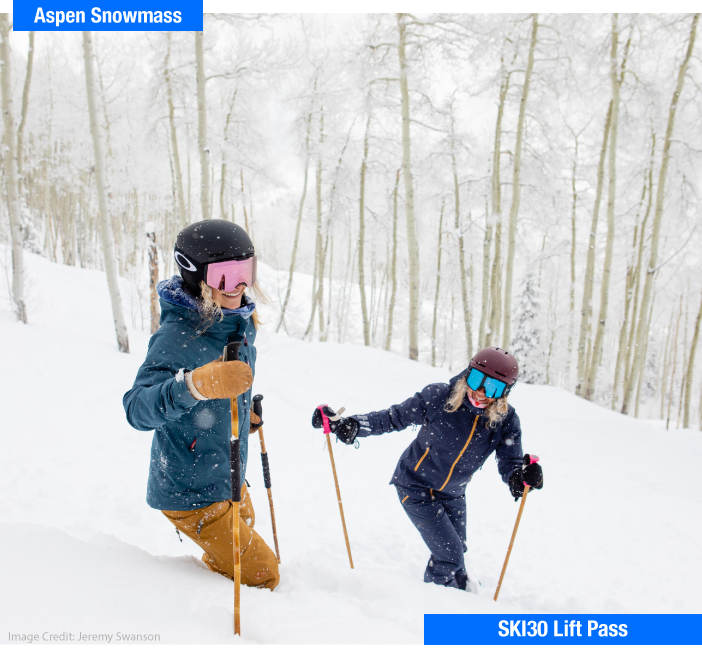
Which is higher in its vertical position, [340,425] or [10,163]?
[10,163]

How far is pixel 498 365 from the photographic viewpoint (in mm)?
2762

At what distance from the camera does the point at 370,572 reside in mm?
2459

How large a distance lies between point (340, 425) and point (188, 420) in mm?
1372

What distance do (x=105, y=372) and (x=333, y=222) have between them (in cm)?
963

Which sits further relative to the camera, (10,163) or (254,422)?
(10,163)

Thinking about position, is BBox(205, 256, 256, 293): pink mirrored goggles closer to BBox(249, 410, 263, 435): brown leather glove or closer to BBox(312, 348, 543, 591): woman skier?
BBox(249, 410, 263, 435): brown leather glove

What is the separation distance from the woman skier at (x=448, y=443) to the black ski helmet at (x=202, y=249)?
1.46m

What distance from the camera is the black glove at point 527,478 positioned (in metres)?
2.71

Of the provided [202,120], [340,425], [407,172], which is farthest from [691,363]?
[202,120]

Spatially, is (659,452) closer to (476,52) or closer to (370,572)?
(370,572)

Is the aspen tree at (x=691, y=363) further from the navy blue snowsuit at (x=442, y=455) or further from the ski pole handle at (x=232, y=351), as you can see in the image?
the ski pole handle at (x=232, y=351)

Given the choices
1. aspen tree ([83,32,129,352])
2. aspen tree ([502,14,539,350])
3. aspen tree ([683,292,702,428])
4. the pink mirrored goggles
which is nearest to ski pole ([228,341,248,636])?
the pink mirrored goggles

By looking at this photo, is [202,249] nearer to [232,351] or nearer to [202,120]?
[232,351]

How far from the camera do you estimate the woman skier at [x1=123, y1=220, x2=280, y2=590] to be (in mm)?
1809
